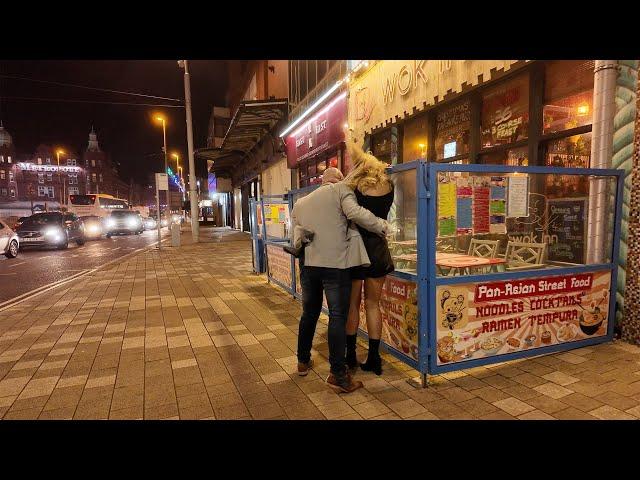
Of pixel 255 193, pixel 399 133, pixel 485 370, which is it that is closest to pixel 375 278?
pixel 485 370

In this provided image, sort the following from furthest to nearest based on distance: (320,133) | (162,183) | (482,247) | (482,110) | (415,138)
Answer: (162,183) < (320,133) < (415,138) < (482,110) < (482,247)

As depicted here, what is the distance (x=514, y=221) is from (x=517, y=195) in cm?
88

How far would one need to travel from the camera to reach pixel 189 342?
5.03 meters

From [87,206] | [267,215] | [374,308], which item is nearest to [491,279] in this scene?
[374,308]

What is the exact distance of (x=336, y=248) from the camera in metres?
3.41

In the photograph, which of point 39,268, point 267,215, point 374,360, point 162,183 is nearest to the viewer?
point 374,360

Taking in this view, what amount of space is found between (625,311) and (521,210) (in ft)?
6.62

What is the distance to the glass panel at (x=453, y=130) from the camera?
24.9 feet

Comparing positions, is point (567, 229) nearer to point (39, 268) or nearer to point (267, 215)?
point (267, 215)

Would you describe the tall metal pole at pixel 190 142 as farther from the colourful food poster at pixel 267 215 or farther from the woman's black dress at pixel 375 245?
the woman's black dress at pixel 375 245

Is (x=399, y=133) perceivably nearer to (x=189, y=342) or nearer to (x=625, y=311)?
(x=625, y=311)

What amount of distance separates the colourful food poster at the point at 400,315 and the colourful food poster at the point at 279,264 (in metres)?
3.36

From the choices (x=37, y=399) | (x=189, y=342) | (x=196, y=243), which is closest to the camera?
(x=37, y=399)
